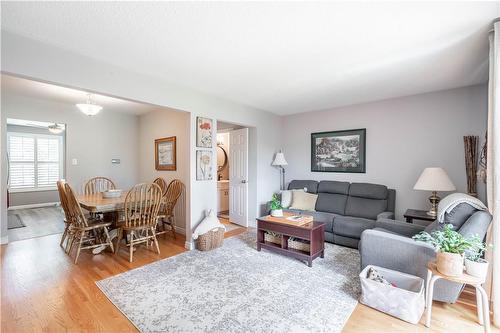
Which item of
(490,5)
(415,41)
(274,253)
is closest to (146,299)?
(274,253)

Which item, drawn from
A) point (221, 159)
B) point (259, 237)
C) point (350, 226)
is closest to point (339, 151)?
point (350, 226)

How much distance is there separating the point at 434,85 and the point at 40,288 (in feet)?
17.4

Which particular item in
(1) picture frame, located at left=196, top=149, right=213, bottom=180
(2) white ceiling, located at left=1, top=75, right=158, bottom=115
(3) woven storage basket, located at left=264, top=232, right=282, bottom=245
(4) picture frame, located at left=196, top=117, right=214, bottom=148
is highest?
(2) white ceiling, located at left=1, top=75, right=158, bottom=115

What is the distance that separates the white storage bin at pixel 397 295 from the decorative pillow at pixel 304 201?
6.28ft

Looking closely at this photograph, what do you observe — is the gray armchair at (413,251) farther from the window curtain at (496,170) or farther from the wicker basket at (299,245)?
the wicker basket at (299,245)

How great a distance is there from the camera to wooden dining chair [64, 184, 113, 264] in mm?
2926

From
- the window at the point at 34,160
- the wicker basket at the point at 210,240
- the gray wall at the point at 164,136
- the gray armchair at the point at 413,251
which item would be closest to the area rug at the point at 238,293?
the wicker basket at the point at 210,240

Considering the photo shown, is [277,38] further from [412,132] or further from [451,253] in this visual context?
[412,132]

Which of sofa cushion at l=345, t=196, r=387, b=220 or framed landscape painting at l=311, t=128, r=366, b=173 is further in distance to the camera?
framed landscape painting at l=311, t=128, r=366, b=173

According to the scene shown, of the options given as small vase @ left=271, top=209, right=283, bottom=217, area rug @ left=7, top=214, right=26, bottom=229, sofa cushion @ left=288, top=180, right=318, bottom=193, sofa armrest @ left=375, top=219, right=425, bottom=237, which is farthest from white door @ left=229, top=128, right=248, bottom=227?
area rug @ left=7, top=214, right=26, bottom=229

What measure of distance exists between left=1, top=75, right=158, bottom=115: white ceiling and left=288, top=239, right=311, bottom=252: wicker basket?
9.52 ft

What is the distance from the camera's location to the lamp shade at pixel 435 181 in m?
2.87

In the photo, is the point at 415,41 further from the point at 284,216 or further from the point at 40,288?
the point at 40,288

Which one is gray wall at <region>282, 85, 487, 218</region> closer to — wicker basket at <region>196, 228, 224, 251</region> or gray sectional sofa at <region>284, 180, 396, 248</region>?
gray sectional sofa at <region>284, 180, 396, 248</region>
